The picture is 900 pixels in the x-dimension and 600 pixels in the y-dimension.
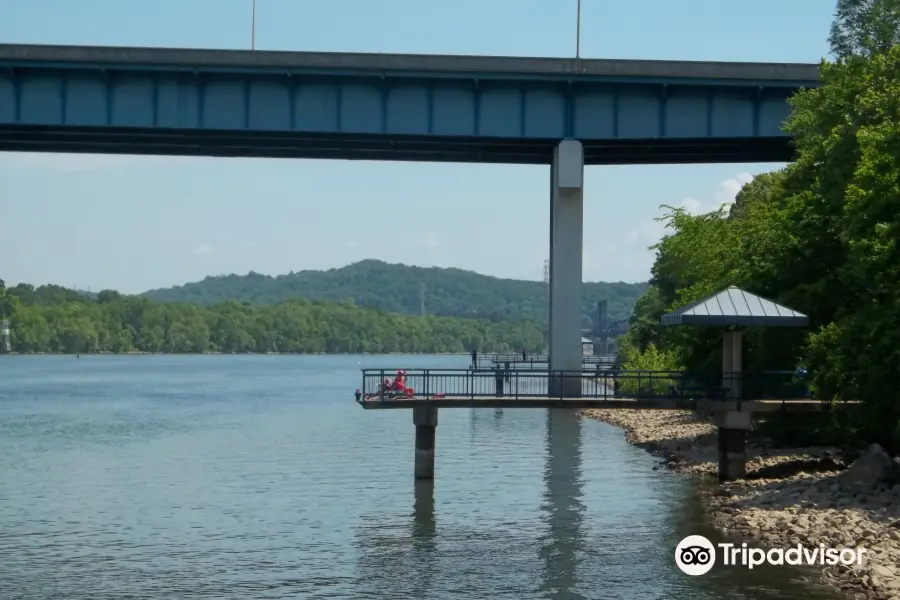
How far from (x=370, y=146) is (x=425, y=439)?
51.8ft

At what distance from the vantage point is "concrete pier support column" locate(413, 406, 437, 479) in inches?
1672

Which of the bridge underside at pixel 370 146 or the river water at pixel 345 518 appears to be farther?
the bridge underside at pixel 370 146

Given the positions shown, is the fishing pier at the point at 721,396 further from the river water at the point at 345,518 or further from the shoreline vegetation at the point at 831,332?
the river water at the point at 345,518

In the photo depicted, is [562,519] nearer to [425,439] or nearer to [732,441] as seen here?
[732,441]

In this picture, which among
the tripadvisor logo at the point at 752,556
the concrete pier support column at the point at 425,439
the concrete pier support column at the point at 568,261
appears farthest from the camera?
the concrete pier support column at the point at 568,261

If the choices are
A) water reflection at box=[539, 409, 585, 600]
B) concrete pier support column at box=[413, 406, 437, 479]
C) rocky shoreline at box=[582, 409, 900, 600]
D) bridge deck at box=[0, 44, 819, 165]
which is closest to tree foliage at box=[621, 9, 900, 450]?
rocky shoreline at box=[582, 409, 900, 600]

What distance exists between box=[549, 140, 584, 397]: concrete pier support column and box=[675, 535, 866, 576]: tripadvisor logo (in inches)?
760

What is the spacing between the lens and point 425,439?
43.9m

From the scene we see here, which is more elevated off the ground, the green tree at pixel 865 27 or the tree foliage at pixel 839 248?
the green tree at pixel 865 27

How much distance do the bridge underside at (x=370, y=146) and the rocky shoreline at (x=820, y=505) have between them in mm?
12497

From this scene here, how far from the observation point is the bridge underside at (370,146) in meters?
52.2

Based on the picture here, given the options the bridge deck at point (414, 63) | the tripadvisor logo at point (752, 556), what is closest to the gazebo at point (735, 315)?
the tripadvisor logo at point (752, 556)

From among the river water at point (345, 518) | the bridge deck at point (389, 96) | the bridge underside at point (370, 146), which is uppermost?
the bridge deck at point (389, 96)

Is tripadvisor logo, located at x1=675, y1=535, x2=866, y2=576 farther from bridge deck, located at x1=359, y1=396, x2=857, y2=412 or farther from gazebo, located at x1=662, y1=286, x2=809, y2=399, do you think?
bridge deck, located at x1=359, y1=396, x2=857, y2=412
